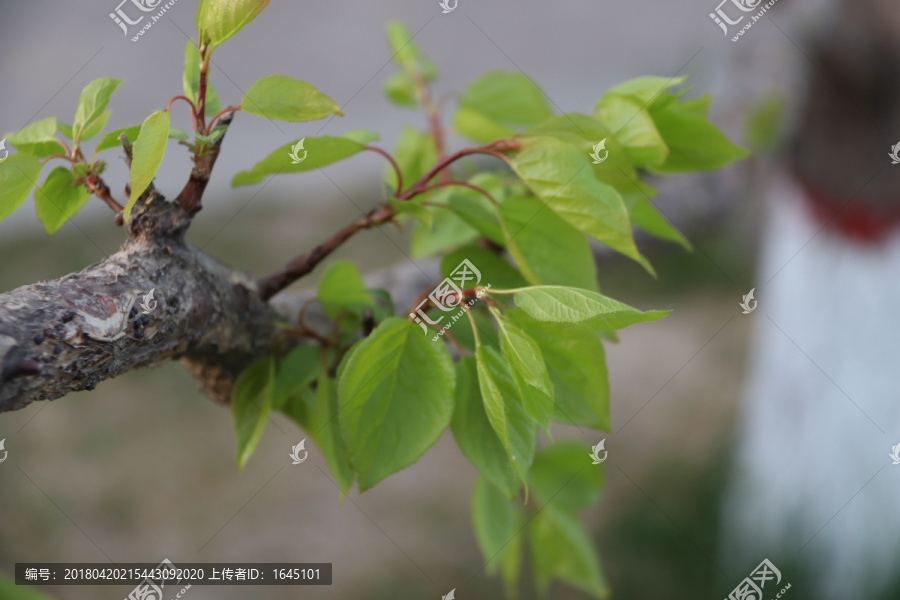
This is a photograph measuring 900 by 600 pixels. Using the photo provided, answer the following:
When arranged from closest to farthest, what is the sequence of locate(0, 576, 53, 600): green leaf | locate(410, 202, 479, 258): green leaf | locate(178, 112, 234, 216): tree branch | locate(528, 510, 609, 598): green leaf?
locate(0, 576, 53, 600): green leaf
locate(178, 112, 234, 216): tree branch
locate(410, 202, 479, 258): green leaf
locate(528, 510, 609, 598): green leaf

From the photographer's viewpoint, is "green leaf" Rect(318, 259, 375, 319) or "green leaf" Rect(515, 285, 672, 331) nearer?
"green leaf" Rect(515, 285, 672, 331)

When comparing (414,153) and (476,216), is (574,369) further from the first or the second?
(414,153)

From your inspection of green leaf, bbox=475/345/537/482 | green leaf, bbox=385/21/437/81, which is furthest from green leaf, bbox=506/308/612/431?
green leaf, bbox=385/21/437/81

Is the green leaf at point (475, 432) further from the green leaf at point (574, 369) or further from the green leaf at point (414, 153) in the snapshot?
the green leaf at point (414, 153)

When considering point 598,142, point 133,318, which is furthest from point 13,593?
point 598,142

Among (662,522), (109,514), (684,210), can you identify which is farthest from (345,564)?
(684,210)

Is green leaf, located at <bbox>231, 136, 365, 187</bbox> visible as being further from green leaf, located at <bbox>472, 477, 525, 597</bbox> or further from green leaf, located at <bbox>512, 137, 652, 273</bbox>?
green leaf, located at <bbox>472, 477, 525, 597</bbox>
